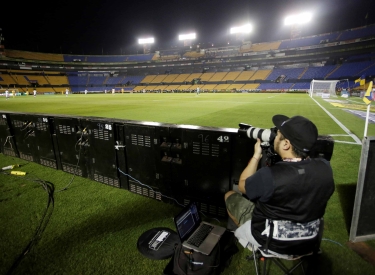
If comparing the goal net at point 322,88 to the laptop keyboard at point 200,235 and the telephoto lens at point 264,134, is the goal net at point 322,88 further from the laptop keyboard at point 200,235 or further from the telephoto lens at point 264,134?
the laptop keyboard at point 200,235

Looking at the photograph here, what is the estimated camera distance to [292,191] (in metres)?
1.46

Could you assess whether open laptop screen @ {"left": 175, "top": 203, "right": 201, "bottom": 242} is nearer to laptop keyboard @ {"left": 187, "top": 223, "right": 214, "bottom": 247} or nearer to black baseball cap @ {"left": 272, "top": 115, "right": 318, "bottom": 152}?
laptop keyboard @ {"left": 187, "top": 223, "right": 214, "bottom": 247}

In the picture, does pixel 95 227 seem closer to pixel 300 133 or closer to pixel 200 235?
pixel 200 235

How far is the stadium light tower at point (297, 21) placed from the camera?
154 ft

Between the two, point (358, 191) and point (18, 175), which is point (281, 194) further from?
point (18, 175)

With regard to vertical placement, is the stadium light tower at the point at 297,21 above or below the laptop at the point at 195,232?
above

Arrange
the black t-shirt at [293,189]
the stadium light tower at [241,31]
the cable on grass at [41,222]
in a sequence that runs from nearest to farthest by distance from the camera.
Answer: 1. the black t-shirt at [293,189]
2. the cable on grass at [41,222]
3. the stadium light tower at [241,31]

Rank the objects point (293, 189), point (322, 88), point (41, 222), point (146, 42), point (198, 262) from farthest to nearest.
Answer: point (146, 42), point (322, 88), point (41, 222), point (198, 262), point (293, 189)

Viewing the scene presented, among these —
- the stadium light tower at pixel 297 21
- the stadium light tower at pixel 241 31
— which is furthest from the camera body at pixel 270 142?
the stadium light tower at pixel 241 31

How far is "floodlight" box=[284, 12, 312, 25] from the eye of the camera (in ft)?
153

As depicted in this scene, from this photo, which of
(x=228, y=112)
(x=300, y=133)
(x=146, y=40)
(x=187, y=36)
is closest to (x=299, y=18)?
(x=187, y=36)

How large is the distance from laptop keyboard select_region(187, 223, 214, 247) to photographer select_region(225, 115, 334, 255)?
708 mm

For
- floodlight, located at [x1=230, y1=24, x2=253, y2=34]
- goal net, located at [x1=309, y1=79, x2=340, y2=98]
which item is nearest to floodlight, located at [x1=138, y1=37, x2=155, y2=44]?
floodlight, located at [x1=230, y1=24, x2=253, y2=34]

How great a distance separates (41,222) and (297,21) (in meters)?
62.3
